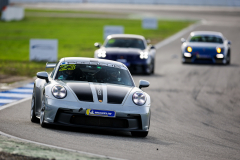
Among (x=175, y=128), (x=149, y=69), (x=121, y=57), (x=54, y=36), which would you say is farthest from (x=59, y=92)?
(x=54, y=36)

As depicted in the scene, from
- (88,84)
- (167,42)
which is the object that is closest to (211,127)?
(88,84)

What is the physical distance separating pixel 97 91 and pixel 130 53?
10683 millimetres

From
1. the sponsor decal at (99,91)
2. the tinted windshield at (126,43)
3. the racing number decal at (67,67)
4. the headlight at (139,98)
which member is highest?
the racing number decal at (67,67)

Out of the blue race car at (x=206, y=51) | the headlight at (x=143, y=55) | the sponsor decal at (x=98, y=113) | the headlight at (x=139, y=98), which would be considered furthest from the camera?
the blue race car at (x=206, y=51)

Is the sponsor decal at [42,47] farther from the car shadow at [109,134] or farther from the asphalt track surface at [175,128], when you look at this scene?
the car shadow at [109,134]

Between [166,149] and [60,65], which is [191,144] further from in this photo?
[60,65]

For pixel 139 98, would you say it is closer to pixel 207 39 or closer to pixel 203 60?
pixel 203 60

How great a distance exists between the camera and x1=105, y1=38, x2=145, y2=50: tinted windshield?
19.5 metres

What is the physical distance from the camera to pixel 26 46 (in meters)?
29.2

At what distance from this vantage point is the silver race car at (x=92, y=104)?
7.88 meters

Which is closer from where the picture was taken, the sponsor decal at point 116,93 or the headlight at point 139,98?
the sponsor decal at point 116,93

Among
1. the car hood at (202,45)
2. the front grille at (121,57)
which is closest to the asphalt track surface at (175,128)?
the front grille at (121,57)

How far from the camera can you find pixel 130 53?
18.7m

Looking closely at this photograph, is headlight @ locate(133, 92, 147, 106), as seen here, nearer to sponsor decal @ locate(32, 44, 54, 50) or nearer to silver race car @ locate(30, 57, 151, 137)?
silver race car @ locate(30, 57, 151, 137)
